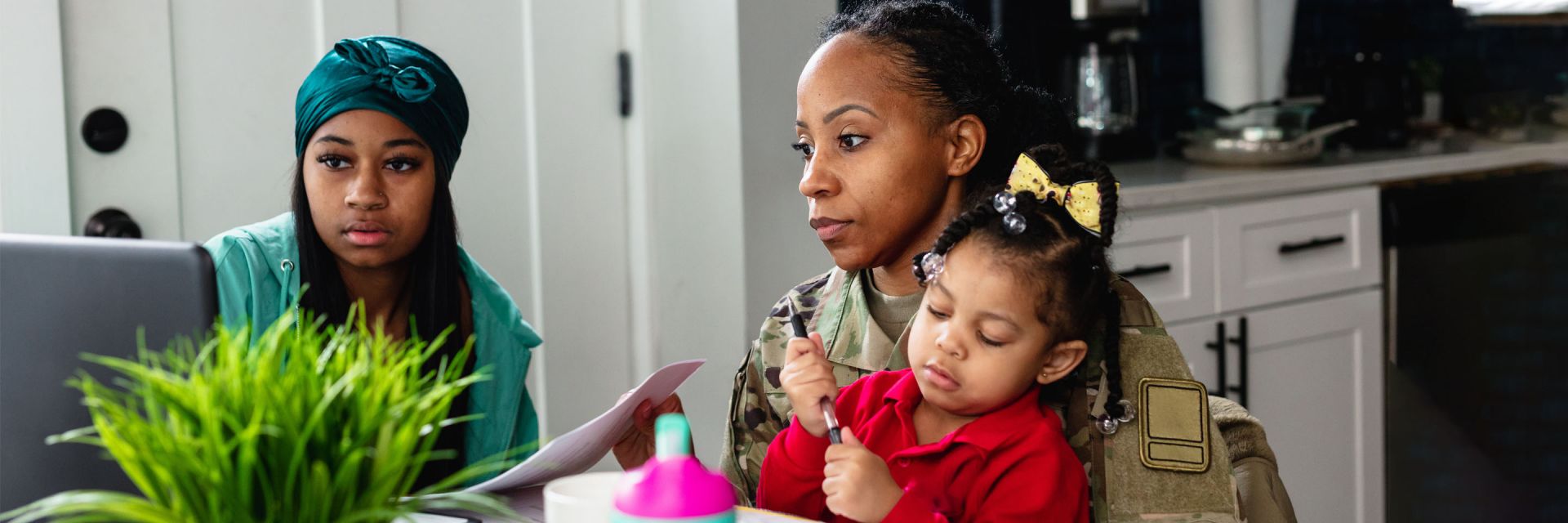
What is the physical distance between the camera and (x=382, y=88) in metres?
1.59

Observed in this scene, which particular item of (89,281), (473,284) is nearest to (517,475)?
(89,281)

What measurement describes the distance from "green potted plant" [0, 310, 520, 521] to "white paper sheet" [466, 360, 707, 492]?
0.89ft

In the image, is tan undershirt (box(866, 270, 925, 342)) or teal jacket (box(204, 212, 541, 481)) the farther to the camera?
teal jacket (box(204, 212, 541, 481))

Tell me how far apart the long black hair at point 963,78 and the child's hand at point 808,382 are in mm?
270

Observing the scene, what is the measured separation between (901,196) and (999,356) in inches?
8.6

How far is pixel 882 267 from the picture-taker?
1.45 m

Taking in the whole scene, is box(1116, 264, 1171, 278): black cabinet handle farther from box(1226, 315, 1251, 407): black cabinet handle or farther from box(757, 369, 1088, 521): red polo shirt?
box(757, 369, 1088, 521): red polo shirt

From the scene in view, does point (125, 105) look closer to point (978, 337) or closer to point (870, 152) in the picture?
point (870, 152)

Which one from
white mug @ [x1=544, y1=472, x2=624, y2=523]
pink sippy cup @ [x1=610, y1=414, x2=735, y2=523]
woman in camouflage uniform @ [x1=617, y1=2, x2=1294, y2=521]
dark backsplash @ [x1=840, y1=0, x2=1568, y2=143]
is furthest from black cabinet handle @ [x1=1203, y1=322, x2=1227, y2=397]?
pink sippy cup @ [x1=610, y1=414, x2=735, y2=523]

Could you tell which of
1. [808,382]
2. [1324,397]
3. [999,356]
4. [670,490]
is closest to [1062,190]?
[999,356]

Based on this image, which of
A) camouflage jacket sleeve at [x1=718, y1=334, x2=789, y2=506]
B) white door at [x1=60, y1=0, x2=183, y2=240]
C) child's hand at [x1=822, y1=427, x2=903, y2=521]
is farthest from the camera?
white door at [x1=60, y1=0, x2=183, y2=240]

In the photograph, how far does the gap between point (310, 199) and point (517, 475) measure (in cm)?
61

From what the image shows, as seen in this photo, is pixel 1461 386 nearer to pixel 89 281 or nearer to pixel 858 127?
pixel 858 127

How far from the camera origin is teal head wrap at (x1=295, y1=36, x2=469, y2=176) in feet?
5.18
